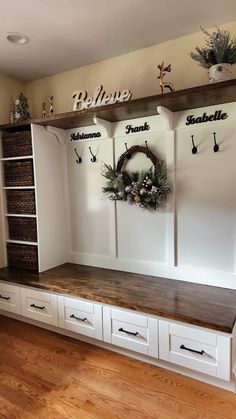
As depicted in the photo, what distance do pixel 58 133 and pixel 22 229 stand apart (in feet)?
3.24

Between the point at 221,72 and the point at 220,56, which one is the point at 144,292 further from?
the point at 220,56

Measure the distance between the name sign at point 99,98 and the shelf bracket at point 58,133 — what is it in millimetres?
392

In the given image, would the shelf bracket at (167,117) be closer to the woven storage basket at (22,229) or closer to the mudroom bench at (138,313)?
the mudroom bench at (138,313)

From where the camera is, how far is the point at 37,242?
8.65 feet

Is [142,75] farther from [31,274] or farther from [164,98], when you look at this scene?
[31,274]

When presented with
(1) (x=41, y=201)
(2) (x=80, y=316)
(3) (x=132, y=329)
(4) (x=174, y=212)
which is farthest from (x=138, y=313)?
(1) (x=41, y=201)

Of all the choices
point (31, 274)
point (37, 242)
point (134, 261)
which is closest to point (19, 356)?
point (31, 274)

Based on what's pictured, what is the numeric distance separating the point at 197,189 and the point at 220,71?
0.83 metres

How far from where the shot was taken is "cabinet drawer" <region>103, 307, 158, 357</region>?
73.4 inches

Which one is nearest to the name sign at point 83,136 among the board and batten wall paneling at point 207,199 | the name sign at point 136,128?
the name sign at point 136,128

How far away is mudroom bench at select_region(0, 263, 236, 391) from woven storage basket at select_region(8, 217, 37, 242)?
1.09ft

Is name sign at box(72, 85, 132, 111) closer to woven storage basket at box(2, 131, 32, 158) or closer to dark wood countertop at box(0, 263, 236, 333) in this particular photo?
woven storage basket at box(2, 131, 32, 158)

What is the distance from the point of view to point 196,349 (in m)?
1.71

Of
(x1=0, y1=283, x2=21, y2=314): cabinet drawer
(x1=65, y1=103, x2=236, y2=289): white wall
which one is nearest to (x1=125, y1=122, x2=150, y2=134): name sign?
(x1=65, y1=103, x2=236, y2=289): white wall
